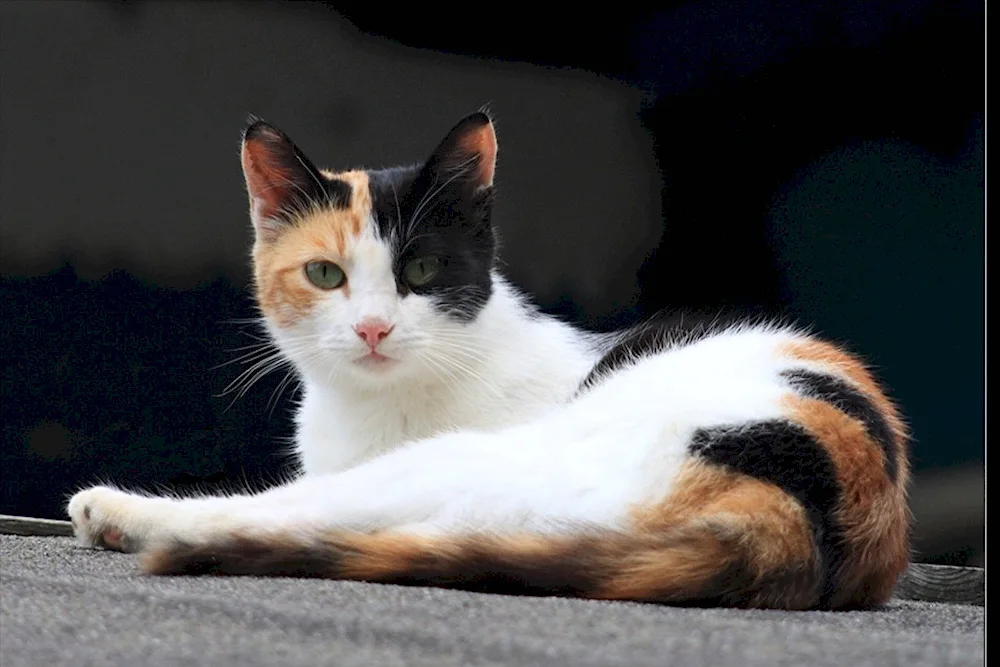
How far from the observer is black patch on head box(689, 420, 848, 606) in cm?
114

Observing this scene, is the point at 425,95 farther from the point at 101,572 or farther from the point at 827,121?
the point at 101,572

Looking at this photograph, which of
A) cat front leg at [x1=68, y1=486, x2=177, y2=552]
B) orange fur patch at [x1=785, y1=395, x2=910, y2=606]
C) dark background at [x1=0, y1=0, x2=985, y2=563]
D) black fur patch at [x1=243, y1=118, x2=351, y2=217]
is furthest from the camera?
dark background at [x1=0, y1=0, x2=985, y2=563]

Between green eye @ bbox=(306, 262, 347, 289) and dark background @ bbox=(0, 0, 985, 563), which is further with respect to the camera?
dark background @ bbox=(0, 0, 985, 563)

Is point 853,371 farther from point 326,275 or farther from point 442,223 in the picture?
point 326,275

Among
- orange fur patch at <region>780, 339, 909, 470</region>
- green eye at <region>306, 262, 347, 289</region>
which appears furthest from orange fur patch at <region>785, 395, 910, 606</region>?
green eye at <region>306, 262, 347, 289</region>

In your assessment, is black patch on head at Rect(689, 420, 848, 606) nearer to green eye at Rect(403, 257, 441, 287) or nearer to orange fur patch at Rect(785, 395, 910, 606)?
orange fur patch at Rect(785, 395, 910, 606)

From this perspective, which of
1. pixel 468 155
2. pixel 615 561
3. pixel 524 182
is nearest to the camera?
pixel 615 561

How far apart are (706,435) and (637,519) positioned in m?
0.14

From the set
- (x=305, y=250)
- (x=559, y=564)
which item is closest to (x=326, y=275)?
(x=305, y=250)

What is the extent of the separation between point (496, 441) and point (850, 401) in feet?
1.45

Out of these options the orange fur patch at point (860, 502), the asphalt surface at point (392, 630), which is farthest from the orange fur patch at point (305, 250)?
the orange fur patch at point (860, 502)

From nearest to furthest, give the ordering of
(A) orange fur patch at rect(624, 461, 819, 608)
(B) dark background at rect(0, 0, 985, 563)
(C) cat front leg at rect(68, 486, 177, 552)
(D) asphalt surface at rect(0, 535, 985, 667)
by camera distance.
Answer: (D) asphalt surface at rect(0, 535, 985, 667) < (A) orange fur patch at rect(624, 461, 819, 608) < (C) cat front leg at rect(68, 486, 177, 552) < (B) dark background at rect(0, 0, 985, 563)

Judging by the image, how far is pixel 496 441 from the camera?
131 cm

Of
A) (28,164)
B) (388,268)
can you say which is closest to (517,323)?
(388,268)
